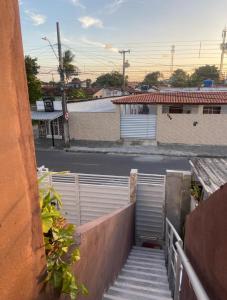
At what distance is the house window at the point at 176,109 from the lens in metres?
17.0

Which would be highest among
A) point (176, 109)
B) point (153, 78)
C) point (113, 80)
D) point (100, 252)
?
point (153, 78)

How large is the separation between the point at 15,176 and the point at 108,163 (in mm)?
12473

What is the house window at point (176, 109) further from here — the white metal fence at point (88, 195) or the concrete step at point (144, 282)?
the concrete step at point (144, 282)

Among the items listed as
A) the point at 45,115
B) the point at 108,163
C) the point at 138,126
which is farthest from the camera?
the point at 45,115

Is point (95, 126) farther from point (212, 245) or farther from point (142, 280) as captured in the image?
point (212, 245)

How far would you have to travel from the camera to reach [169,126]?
1662 centimetres

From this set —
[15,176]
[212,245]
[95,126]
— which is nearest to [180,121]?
[95,126]

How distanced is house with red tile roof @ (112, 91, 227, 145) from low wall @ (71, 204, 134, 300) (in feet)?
38.1

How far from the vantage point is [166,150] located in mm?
15805

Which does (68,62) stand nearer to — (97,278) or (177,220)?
(177,220)

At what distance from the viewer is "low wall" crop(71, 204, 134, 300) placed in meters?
3.05

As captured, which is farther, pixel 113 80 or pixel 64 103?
pixel 113 80

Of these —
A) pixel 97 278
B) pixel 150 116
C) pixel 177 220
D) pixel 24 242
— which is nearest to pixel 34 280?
pixel 24 242

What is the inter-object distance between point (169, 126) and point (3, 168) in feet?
51.9
